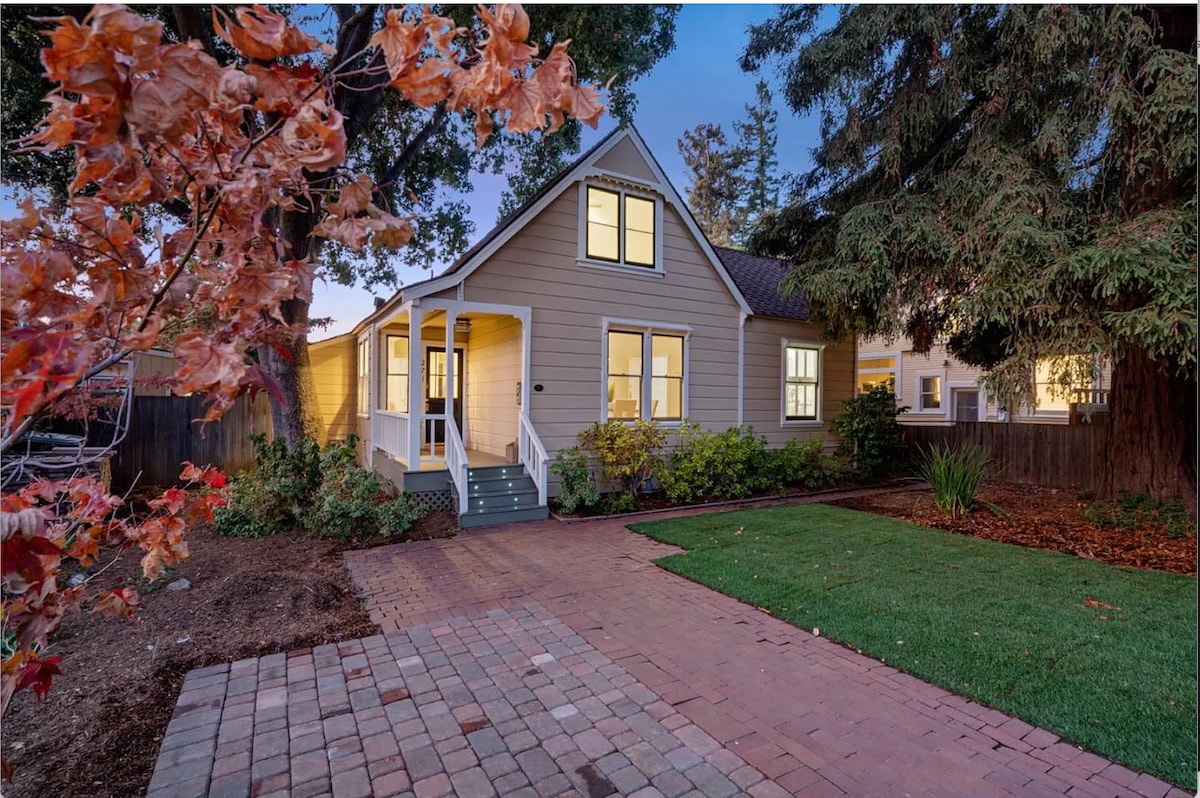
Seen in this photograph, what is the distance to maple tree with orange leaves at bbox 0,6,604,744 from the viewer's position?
48.4 inches

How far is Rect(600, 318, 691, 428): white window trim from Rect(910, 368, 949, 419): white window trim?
12248 mm

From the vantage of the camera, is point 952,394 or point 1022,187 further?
point 952,394

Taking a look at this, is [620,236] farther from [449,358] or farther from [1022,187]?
[1022,187]

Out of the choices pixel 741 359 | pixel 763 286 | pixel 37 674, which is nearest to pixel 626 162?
pixel 741 359

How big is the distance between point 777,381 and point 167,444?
39.1 feet

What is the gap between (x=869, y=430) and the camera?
1145 centimetres

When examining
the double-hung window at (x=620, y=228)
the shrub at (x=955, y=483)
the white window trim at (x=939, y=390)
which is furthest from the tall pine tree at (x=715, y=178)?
the shrub at (x=955, y=483)

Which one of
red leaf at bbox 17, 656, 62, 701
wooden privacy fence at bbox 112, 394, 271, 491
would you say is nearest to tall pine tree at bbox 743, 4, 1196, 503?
red leaf at bbox 17, 656, 62, 701

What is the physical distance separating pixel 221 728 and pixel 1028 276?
8727 millimetres

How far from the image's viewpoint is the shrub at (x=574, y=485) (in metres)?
8.28

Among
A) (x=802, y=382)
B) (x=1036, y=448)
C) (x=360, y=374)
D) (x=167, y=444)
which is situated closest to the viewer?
(x=167, y=444)

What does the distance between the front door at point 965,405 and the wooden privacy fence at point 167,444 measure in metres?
19.5

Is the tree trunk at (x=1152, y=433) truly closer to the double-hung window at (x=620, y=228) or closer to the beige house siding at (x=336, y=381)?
the double-hung window at (x=620, y=228)

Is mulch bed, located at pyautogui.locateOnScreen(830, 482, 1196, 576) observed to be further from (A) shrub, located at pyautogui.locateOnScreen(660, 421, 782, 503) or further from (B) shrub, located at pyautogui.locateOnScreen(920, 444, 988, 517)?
(A) shrub, located at pyautogui.locateOnScreen(660, 421, 782, 503)
